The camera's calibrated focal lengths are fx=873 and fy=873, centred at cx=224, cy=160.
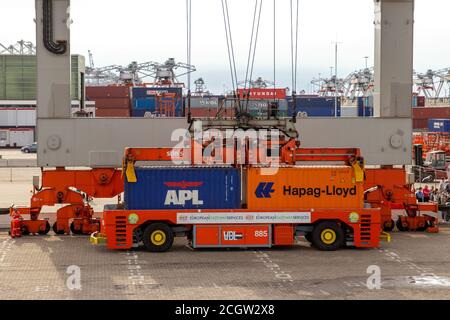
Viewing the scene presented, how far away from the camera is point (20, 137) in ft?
390

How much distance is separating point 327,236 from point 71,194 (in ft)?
29.4

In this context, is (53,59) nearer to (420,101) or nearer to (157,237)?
(157,237)

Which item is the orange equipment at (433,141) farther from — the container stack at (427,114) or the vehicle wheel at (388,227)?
the vehicle wheel at (388,227)

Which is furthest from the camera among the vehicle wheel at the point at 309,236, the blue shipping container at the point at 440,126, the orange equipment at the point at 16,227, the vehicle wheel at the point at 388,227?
the blue shipping container at the point at 440,126

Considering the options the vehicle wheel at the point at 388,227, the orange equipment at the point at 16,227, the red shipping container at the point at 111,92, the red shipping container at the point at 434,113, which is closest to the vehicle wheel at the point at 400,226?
the vehicle wheel at the point at 388,227

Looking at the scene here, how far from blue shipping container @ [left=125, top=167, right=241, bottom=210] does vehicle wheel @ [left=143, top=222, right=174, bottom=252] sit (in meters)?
0.58

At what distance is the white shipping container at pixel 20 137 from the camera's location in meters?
119

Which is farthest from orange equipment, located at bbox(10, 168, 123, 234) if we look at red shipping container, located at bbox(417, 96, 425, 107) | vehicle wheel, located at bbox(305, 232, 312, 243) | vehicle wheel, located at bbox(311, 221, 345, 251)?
red shipping container, located at bbox(417, 96, 425, 107)

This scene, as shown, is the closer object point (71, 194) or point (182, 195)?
point (182, 195)

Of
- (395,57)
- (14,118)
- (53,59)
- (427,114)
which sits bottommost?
(53,59)

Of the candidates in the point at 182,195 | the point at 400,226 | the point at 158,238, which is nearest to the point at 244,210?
the point at 182,195

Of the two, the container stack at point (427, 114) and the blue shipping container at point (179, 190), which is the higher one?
the container stack at point (427, 114)

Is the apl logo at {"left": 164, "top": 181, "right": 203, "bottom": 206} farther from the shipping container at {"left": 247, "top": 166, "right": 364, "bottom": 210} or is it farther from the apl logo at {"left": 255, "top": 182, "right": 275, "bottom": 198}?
the apl logo at {"left": 255, "top": 182, "right": 275, "bottom": 198}

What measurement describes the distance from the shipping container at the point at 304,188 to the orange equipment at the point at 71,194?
5970 millimetres
